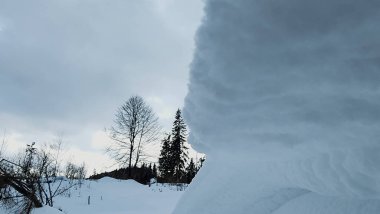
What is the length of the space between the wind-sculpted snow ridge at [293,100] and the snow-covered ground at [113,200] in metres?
7.27

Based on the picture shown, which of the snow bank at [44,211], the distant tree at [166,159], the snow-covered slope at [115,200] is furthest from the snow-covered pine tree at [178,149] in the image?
the snow bank at [44,211]

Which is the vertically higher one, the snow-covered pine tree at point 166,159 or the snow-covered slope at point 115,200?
the snow-covered pine tree at point 166,159

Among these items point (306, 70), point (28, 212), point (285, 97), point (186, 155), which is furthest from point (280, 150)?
point (186, 155)

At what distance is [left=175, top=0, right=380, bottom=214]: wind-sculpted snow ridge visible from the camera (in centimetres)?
102

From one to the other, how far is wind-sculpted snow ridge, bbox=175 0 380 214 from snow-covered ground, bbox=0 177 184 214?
727 centimetres

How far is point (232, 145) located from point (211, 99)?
23 centimetres

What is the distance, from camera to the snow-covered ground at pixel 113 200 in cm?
1004

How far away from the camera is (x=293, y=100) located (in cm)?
116

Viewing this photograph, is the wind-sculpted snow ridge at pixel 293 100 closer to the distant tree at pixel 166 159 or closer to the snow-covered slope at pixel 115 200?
the snow-covered slope at pixel 115 200

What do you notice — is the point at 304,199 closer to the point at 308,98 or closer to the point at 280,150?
the point at 280,150

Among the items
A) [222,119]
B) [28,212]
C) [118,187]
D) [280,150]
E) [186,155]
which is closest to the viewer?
[280,150]

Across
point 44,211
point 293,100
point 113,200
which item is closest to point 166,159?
point 113,200

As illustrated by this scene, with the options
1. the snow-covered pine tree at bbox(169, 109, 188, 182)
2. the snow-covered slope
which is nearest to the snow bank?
the snow-covered slope

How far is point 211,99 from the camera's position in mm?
1448
